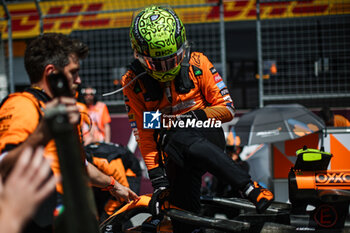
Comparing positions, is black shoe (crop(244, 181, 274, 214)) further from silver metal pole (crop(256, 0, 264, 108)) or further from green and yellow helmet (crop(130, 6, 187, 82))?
silver metal pole (crop(256, 0, 264, 108))

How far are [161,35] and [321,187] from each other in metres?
1.33

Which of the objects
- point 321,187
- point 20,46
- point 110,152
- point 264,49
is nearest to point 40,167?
point 321,187

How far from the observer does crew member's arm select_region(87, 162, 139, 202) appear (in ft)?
8.11

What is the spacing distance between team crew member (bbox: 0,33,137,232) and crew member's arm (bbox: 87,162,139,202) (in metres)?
0.01

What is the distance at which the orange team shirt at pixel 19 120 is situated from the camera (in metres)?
1.81

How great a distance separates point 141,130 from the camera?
117 inches

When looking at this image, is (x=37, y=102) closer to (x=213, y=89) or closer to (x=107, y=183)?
(x=107, y=183)

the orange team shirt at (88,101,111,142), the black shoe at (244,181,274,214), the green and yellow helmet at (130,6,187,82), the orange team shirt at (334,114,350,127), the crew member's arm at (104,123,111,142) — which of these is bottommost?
the crew member's arm at (104,123,111,142)

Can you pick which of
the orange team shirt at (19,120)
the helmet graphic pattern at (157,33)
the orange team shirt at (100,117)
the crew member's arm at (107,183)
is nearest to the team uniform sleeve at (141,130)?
the crew member's arm at (107,183)

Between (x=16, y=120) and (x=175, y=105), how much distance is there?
1231mm

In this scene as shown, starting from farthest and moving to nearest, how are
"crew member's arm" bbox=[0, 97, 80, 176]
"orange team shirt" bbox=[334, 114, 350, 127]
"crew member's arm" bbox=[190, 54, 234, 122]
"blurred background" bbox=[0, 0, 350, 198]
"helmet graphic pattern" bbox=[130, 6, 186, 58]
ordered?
"blurred background" bbox=[0, 0, 350, 198], "orange team shirt" bbox=[334, 114, 350, 127], "crew member's arm" bbox=[190, 54, 234, 122], "helmet graphic pattern" bbox=[130, 6, 186, 58], "crew member's arm" bbox=[0, 97, 80, 176]

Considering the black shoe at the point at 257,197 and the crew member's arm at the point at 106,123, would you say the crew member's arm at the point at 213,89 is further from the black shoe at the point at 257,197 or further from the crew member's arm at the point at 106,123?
the crew member's arm at the point at 106,123

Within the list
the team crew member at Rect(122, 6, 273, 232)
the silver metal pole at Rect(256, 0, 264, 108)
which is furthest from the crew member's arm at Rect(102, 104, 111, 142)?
the team crew member at Rect(122, 6, 273, 232)

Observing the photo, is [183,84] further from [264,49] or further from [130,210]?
[264,49]
